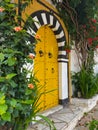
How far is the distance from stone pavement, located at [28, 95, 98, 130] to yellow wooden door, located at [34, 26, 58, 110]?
0.33m

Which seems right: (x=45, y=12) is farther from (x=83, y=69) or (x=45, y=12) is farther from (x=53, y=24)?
(x=83, y=69)

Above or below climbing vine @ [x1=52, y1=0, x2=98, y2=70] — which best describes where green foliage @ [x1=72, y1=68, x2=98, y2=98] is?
below

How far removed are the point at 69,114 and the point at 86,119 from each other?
56 centimetres

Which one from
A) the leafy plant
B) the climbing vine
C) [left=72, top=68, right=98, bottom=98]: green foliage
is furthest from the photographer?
[left=72, top=68, right=98, bottom=98]: green foliage

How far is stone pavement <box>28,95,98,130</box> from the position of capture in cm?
463

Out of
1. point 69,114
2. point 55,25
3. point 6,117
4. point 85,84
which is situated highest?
point 55,25

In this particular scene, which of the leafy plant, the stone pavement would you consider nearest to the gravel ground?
the stone pavement

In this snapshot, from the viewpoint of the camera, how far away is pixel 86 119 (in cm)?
597

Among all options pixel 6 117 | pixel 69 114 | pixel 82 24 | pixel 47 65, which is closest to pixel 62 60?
pixel 47 65

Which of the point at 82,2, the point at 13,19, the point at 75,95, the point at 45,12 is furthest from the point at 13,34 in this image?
the point at 75,95

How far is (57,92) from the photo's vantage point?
21.6ft

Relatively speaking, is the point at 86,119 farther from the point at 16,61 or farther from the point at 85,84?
the point at 16,61

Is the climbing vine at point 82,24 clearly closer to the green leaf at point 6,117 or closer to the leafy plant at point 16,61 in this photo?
the leafy plant at point 16,61

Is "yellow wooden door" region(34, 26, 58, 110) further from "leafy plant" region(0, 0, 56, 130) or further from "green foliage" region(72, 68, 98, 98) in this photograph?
"leafy plant" region(0, 0, 56, 130)
